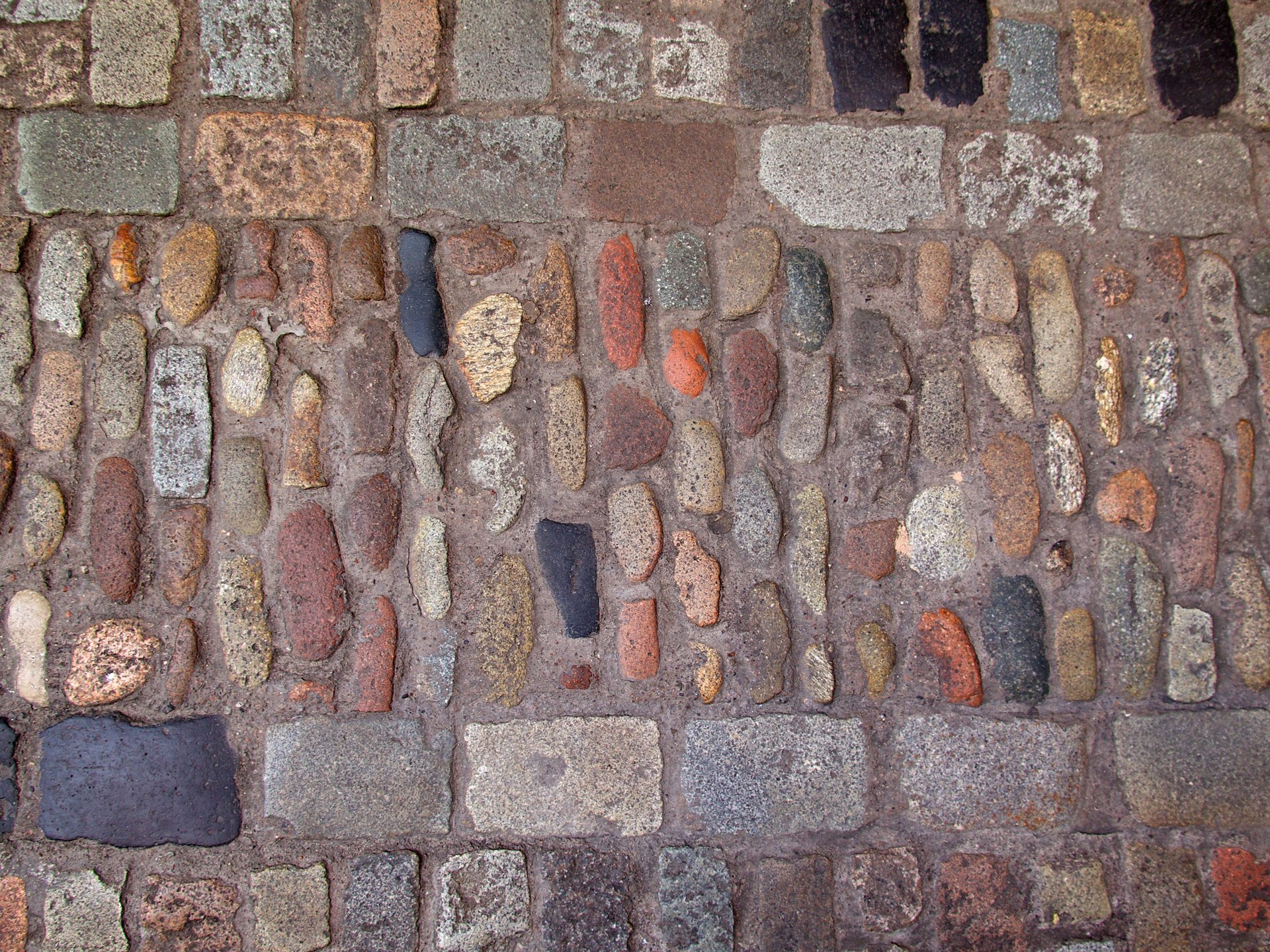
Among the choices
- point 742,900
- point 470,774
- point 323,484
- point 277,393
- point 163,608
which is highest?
point 277,393

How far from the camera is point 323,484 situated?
65.8 inches

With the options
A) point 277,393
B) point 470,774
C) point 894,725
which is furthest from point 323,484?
point 894,725

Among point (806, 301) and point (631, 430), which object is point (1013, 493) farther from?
point (631, 430)

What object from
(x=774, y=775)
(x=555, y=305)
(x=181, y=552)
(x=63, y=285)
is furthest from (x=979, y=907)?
(x=63, y=285)

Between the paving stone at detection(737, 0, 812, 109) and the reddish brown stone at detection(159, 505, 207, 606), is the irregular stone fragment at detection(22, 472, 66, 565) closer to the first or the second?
the reddish brown stone at detection(159, 505, 207, 606)

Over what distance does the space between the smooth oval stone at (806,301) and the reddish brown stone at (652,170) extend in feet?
0.73

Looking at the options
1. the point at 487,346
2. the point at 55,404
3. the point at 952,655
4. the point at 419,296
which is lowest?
the point at 952,655

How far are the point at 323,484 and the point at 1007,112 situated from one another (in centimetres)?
163

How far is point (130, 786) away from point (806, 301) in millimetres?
1695

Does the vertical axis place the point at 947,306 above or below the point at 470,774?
above

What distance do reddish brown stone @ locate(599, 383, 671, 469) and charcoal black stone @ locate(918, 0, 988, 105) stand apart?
2.94ft

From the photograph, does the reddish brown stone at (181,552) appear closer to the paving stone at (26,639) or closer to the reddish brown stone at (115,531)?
the reddish brown stone at (115,531)

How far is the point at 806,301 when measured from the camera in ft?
5.57

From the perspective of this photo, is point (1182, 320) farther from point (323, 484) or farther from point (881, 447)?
point (323, 484)
